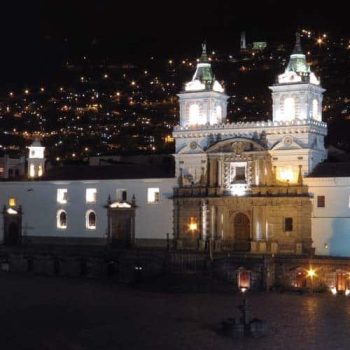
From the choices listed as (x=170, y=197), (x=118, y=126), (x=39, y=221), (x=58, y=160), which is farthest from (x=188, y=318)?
(x=118, y=126)

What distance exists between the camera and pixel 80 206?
80.2 m

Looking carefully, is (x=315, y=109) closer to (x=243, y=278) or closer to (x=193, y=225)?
(x=193, y=225)

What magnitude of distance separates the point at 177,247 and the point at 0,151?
4837 cm

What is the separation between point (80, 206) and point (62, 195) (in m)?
2.36

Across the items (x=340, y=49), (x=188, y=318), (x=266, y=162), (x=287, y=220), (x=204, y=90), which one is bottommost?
(x=188, y=318)

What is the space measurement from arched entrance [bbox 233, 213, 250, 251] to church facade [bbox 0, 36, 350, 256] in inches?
3.2

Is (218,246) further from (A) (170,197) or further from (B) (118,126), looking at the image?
(B) (118,126)

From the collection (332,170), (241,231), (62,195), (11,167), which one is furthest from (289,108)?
(11,167)

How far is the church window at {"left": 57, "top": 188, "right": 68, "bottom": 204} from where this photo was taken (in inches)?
3199

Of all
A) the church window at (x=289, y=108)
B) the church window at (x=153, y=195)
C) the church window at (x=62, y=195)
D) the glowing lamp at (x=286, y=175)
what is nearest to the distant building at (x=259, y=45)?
the church window at (x=62, y=195)

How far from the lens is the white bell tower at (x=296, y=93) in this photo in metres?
72.0

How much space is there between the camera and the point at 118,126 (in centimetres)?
13412

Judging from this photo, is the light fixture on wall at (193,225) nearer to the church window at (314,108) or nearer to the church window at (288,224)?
the church window at (288,224)

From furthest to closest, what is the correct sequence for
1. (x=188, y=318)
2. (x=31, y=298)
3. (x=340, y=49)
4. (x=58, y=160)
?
(x=340, y=49), (x=58, y=160), (x=31, y=298), (x=188, y=318)
